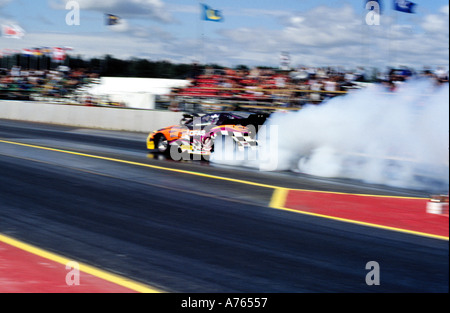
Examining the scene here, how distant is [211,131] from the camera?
14.2 metres

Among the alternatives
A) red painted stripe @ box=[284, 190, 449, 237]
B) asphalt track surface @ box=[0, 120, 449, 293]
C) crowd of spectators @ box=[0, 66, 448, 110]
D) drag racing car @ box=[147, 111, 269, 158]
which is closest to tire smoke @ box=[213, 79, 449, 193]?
drag racing car @ box=[147, 111, 269, 158]

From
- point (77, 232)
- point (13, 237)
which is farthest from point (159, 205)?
point (13, 237)

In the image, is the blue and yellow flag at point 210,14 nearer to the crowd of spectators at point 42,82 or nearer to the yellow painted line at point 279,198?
the crowd of spectators at point 42,82

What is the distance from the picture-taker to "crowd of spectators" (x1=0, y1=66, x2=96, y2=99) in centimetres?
3453

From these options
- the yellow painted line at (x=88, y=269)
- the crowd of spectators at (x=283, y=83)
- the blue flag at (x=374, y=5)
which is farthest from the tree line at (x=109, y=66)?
the yellow painted line at (x=88, y=269)

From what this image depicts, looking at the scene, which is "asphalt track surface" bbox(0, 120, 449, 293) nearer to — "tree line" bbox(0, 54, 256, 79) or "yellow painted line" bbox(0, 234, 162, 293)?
"yellow painted line" bbox(0, 234, 162, 293)

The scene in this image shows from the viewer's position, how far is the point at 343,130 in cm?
1227

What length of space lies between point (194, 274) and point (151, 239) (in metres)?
1.41

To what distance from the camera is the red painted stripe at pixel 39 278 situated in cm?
507

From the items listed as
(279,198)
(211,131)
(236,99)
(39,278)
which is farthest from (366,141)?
(236,99)

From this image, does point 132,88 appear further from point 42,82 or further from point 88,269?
point 88,269

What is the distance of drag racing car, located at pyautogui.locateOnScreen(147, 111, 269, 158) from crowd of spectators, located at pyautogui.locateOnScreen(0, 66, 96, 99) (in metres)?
20.0

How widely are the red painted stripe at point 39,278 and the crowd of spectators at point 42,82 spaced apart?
28602mm
